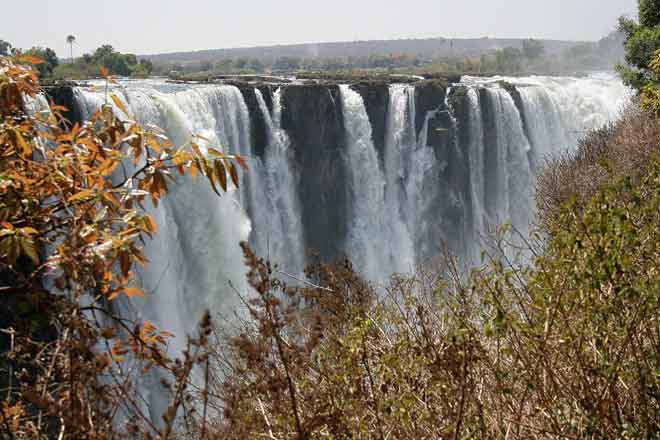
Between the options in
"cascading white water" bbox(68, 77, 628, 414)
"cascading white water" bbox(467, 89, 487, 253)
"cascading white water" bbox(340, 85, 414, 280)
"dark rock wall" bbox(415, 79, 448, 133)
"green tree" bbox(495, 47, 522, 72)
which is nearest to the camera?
"cascading white water" bbox(68, 77, 628, 414)

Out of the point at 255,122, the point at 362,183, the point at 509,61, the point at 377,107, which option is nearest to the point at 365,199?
the point at 362,183

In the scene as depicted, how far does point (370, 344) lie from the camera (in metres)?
3.81

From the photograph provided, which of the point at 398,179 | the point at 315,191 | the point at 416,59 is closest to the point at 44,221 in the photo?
the point at 315,191

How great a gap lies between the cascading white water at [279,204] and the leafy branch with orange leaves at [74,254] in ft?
55.7

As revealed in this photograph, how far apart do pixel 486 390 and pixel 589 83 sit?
3252 centimetres

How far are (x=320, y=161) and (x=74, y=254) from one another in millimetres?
20781

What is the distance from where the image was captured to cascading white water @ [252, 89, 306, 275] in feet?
65.3

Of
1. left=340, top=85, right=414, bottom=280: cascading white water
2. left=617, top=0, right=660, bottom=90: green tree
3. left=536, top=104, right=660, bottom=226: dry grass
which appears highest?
left=617, top=0, right=660, bottom=90: green tree

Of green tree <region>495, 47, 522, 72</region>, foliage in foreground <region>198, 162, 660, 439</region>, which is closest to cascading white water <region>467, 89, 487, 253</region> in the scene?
foliage in foreground <region>198, 162, 660, 439</region>

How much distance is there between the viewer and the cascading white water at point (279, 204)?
1991 centimetres

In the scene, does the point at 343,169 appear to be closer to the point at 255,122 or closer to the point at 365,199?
the point at 365,199

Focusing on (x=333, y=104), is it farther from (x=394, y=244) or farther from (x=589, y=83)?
(x=589, y=83)

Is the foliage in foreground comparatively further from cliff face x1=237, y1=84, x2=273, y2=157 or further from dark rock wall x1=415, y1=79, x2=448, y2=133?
dark rock wall x1=415, y1=79, x2=448, y2=133

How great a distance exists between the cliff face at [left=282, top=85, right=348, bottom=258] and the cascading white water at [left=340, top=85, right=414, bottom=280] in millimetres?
309
